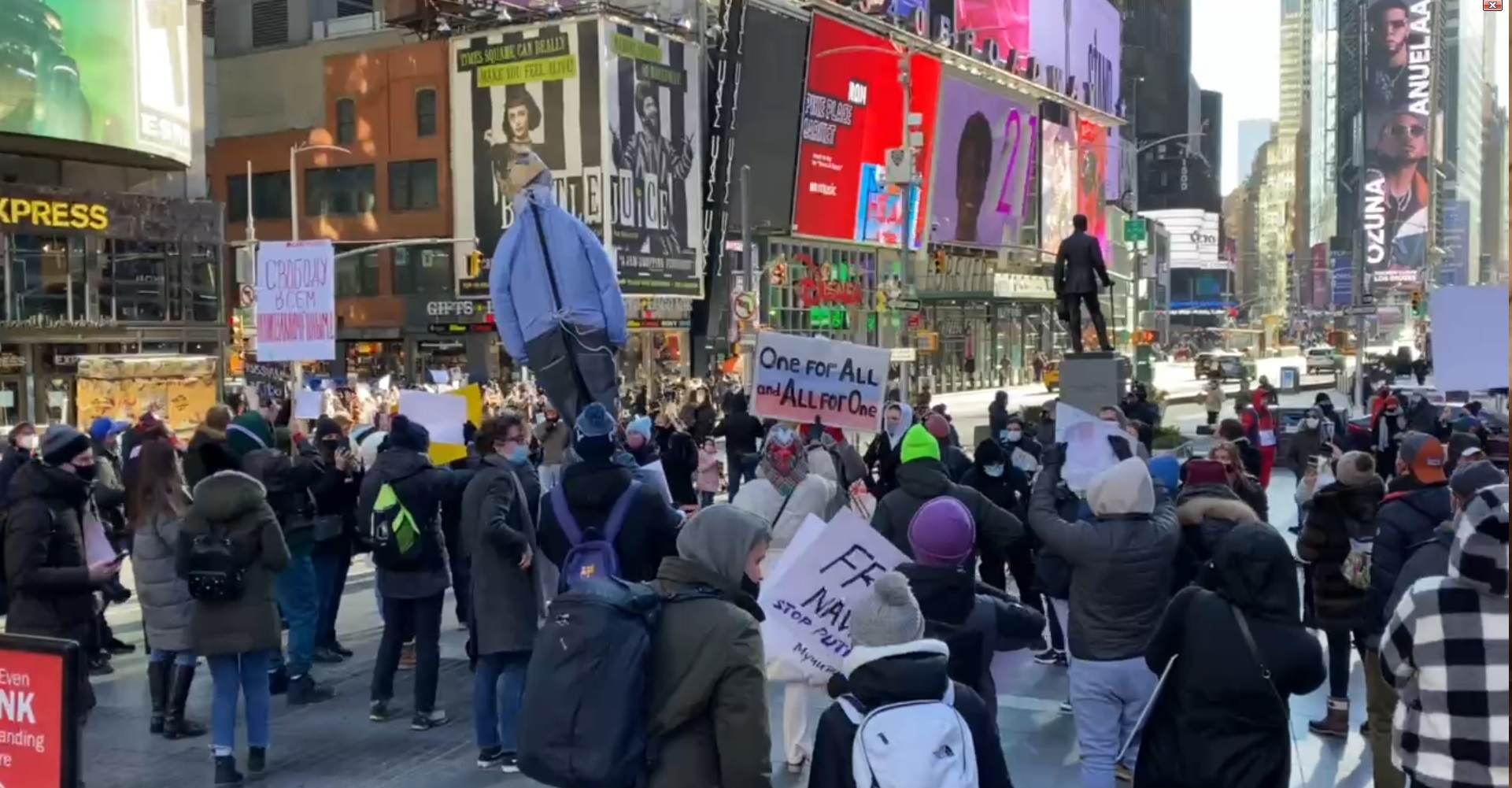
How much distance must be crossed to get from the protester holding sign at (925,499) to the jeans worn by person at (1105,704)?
86cm

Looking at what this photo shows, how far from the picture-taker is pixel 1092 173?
8794 cm

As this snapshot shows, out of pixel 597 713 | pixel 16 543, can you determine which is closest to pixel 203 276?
pixel 16 543

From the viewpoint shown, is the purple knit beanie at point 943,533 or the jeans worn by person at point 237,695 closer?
the purple knit beanie at point 943,533

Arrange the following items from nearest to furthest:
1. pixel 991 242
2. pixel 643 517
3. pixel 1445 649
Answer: pixel 1445 649
pixel 643 517
pixel 991 242

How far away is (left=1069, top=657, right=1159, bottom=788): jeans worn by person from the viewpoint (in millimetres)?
6105

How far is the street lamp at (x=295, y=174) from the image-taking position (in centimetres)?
4929

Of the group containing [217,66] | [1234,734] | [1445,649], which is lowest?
[1234,734]

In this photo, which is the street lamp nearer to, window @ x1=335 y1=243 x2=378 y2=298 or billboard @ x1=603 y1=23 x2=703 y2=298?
window @ x1=335 y1=243 x2=378 y2=298

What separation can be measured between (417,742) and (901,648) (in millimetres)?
5308

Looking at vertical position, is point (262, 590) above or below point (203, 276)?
below

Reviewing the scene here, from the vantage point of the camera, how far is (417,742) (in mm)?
8164

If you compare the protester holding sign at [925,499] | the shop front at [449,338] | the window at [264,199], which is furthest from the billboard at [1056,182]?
the protester holding sign at [925,499]

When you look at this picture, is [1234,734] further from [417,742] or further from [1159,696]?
[417,742]

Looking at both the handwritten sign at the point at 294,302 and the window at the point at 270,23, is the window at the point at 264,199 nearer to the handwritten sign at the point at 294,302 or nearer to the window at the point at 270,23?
the window at the point at 270,23
